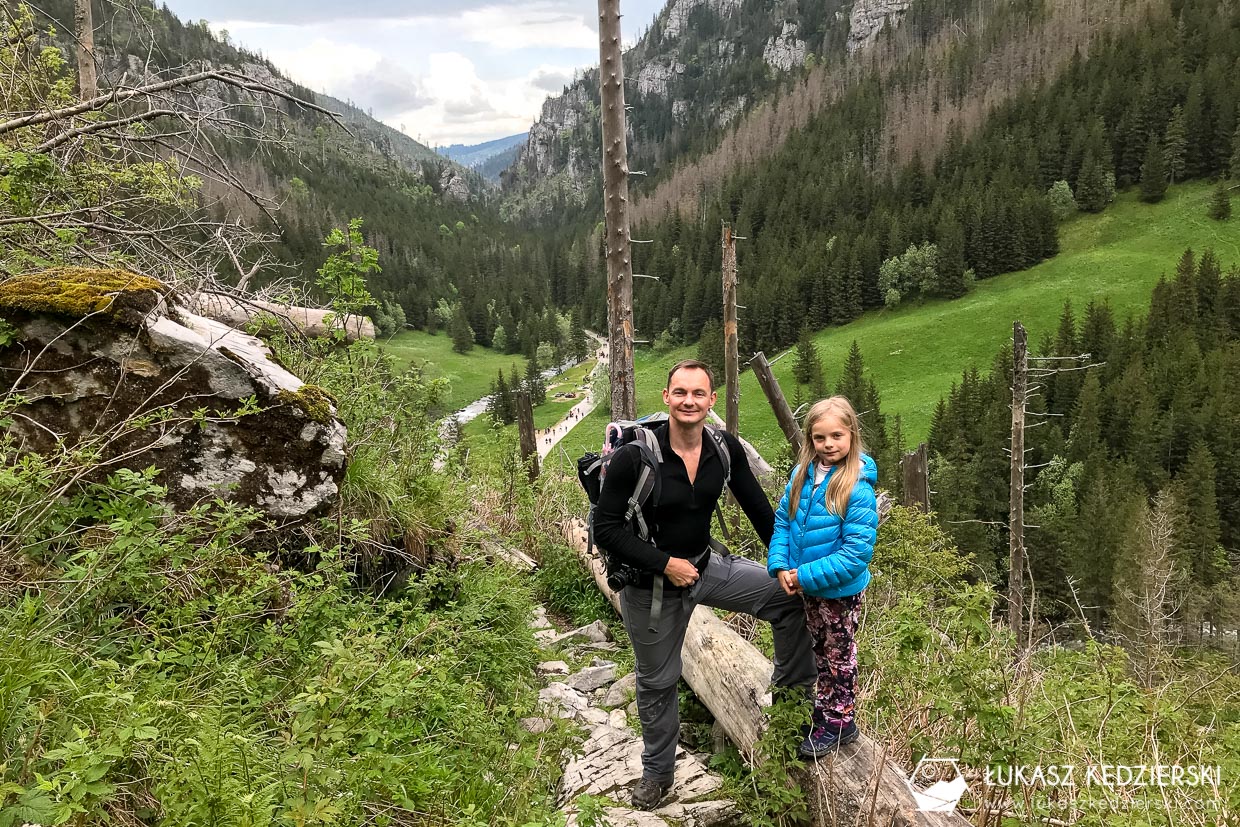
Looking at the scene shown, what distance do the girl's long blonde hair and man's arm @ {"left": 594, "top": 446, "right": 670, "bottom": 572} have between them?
2.90 feet

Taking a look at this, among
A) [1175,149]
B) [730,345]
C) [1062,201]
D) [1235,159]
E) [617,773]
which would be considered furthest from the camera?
[1062,201]

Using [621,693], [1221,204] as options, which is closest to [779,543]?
[621,693]

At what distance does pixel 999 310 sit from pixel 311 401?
254 ft

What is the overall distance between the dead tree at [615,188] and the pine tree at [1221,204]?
9495cm

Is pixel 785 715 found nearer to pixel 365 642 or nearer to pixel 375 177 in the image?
pixel 365 642

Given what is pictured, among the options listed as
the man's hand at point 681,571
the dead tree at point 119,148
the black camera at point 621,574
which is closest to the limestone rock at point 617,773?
the black camera at point 621,574

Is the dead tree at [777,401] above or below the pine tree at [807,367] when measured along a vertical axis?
above

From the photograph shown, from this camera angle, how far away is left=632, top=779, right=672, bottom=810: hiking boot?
3.77 metres

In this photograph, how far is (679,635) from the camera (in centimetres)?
378

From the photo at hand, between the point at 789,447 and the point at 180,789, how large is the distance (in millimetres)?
9236

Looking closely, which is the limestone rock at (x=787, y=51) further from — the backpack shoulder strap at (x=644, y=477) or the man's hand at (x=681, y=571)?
the man's hand at (x=681, y=571)

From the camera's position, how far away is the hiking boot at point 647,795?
3.77 metres

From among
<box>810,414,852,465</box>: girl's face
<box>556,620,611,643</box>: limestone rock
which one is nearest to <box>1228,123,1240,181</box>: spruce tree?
<box>556,620,611,643</box>: limestone rock

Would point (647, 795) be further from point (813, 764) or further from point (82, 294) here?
point (82, 294)
